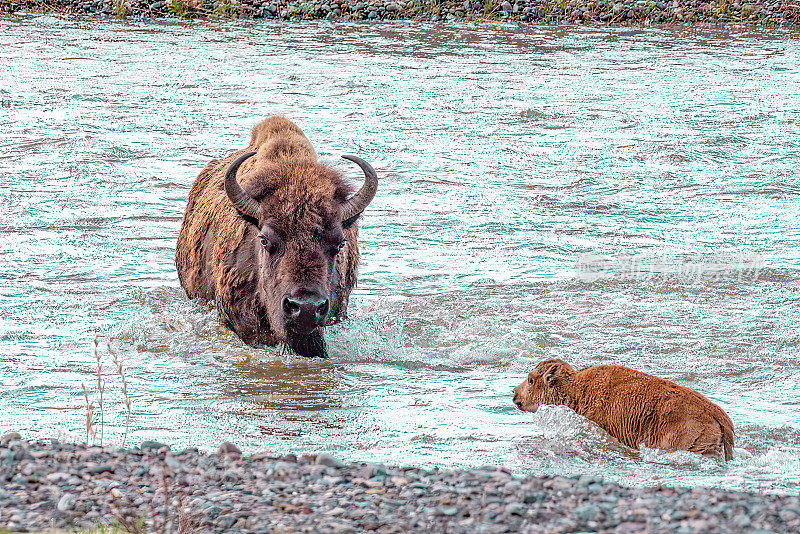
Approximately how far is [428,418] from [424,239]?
517cm

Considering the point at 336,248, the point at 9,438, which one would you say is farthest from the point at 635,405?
the point at 9,438

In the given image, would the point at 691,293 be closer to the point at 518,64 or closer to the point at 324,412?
the point at 324,412

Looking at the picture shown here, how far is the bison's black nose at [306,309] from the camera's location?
27.4 ft

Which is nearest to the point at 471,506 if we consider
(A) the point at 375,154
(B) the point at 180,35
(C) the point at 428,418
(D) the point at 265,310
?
(C) the point at 428,418

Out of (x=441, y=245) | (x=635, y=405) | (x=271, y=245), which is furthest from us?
(x=441, y=245)

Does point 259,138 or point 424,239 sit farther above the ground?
point 259,138

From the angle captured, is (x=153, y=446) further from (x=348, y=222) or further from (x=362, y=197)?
(x=362, y=197)

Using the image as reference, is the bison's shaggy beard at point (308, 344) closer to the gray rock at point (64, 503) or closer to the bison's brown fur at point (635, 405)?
the bison's brown fur at point (635, 405)

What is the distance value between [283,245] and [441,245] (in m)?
4.20

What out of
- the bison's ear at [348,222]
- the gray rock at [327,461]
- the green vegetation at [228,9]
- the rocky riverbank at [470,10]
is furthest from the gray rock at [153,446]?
the green vegetation at [228,9]

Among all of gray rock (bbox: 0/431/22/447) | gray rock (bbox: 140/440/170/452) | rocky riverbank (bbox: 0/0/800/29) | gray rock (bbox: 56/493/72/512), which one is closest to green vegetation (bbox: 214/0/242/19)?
rocky riverbank (bbox: 0/0/800/29)

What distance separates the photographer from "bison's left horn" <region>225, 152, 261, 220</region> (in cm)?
888

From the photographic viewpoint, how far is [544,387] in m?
7.90

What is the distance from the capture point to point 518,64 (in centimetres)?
2427
